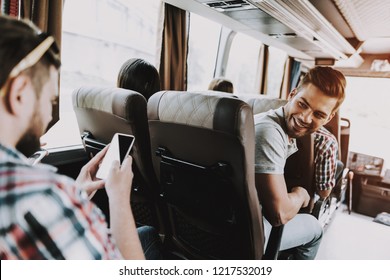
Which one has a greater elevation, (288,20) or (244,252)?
(288,20)

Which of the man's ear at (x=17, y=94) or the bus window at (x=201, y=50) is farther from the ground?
the bus window at (x=201, y=50)

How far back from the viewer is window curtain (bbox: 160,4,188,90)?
2.87 meters

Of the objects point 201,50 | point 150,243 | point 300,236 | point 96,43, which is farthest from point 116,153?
point 201,50

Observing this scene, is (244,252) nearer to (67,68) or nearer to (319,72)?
(319,72)

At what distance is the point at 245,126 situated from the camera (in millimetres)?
954

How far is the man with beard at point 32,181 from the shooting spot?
0.49m

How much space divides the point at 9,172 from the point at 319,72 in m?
1.38

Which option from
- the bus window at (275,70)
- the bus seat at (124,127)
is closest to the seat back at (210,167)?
the bus seat at (124,127)

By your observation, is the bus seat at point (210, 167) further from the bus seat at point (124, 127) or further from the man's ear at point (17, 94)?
the man's ear at point (17, 94)

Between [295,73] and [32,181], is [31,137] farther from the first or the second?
[295,73]

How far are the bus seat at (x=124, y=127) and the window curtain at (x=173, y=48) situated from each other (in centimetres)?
154

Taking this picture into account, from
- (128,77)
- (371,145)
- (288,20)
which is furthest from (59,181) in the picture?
(371,145)

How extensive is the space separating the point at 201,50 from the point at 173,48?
0.92 meters

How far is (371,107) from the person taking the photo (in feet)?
7.33
